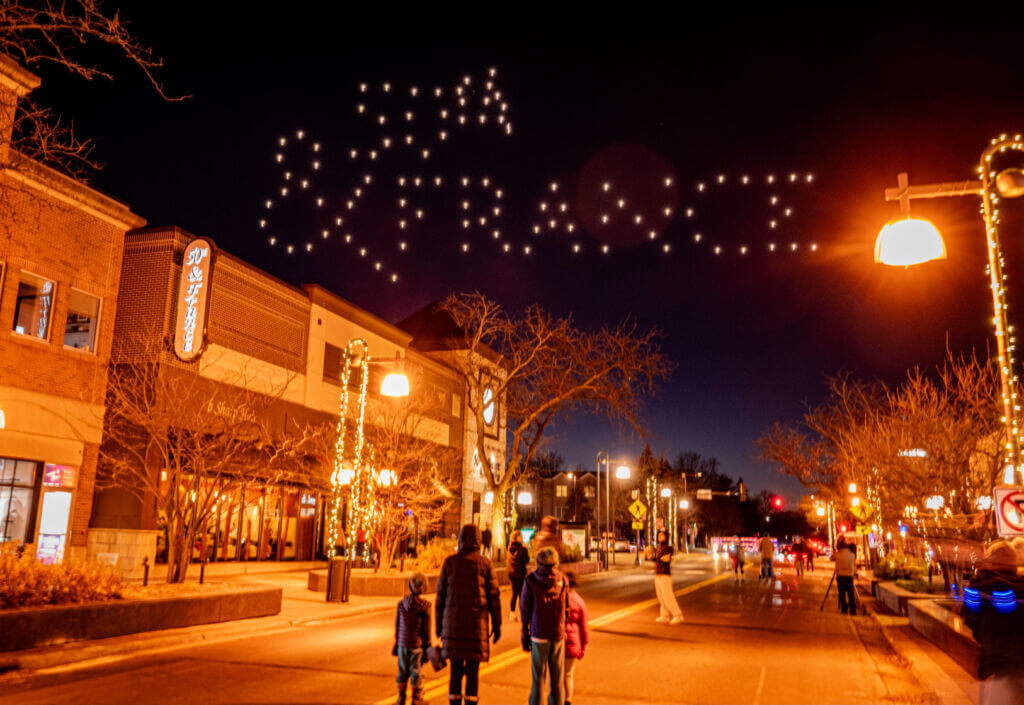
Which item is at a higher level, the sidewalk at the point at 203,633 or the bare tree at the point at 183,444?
the bare tree at the point at 183,444

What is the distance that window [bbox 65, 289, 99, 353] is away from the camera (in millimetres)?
21516

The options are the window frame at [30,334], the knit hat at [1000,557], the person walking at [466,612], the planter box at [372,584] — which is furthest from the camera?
the planter box at [372,584]

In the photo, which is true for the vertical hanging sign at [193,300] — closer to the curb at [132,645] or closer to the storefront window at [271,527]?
the storefront window at [271,527]

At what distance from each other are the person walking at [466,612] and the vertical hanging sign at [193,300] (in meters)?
18.3

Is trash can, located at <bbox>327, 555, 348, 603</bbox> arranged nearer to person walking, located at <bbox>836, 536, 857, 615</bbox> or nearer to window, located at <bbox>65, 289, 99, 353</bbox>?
window, located at <bbox>65, 289, 99, 353</bbox>

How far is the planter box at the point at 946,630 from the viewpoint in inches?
398

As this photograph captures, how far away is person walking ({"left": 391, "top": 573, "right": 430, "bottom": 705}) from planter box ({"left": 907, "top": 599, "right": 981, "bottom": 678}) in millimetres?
6387

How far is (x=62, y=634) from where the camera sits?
10.9 m

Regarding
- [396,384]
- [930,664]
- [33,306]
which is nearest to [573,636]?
A: [930,664]

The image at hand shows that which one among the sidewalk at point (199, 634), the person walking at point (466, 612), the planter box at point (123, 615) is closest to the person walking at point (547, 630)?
the person walking at point (466, 612)

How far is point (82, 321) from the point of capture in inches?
858

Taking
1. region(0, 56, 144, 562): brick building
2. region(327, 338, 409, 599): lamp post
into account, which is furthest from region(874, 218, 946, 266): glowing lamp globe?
region(0, 56, 144, 562): brick building

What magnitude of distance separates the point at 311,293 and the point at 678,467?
108 metres

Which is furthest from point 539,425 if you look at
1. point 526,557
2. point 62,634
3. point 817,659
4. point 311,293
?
point 62,634
